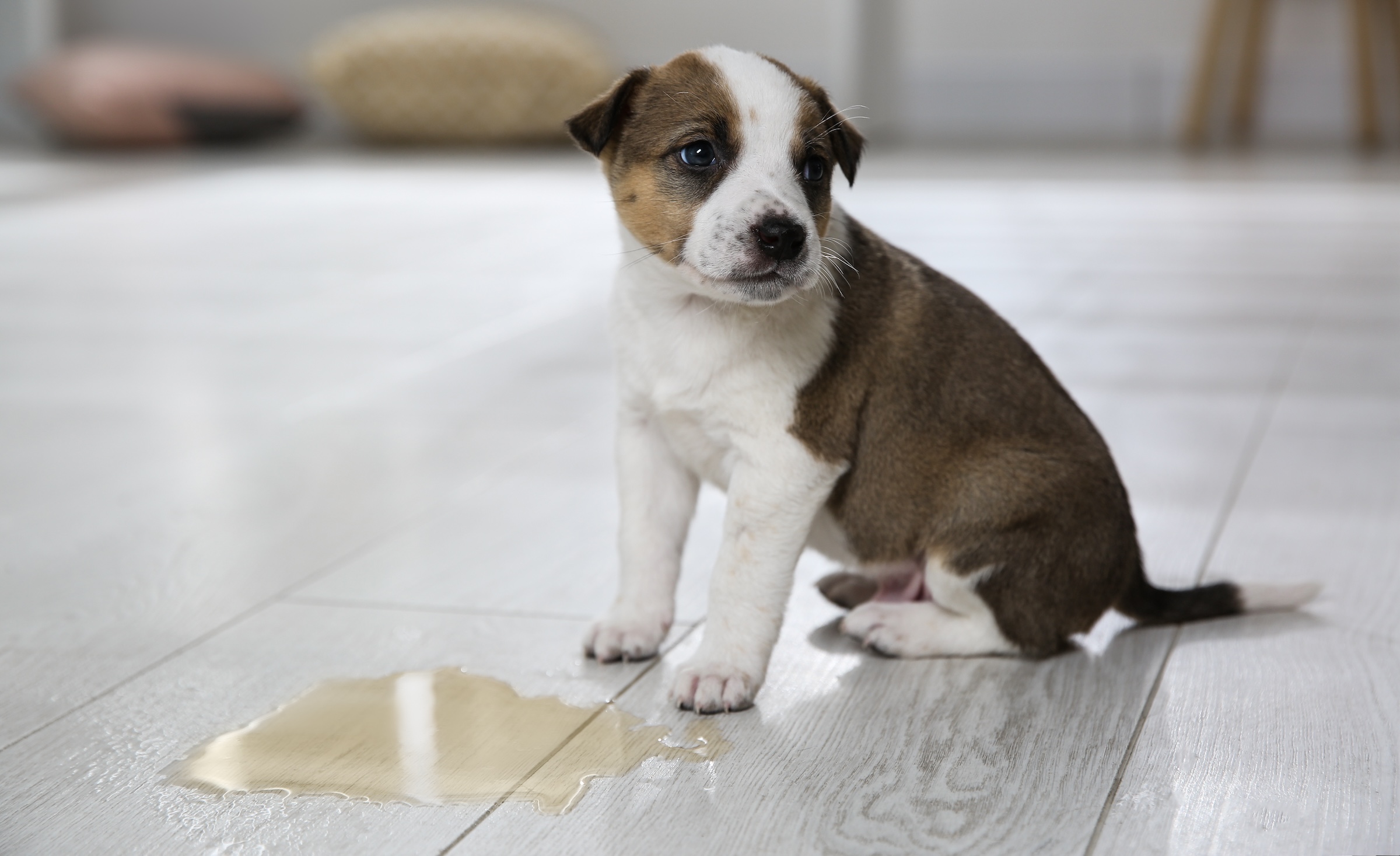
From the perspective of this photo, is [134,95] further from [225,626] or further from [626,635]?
[626,635]

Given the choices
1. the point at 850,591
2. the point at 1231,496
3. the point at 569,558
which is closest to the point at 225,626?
the point at 569,558

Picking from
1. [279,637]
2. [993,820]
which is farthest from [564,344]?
[993,820]

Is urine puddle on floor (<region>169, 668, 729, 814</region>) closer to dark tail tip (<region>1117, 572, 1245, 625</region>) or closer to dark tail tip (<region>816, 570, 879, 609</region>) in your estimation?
dark tail tip (<region>816, 570, 879, 609</region>)

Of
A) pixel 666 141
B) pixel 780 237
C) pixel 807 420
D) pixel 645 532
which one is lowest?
pixel 645 532

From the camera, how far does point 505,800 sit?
165cm

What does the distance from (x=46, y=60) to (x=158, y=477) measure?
772cm

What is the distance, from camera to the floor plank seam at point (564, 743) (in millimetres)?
1569

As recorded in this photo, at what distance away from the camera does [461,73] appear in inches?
380

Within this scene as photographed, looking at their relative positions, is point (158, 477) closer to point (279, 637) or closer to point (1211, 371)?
point (279, 637)

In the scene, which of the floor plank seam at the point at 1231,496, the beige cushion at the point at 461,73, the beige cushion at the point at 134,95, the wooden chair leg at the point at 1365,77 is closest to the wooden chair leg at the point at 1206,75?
the wooden chair leg at the point at 1365,77

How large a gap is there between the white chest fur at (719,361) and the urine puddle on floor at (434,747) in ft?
1.23

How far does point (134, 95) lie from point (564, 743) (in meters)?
8.70

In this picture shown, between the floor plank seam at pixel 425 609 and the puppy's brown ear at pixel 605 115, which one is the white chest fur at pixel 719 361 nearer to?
the puppy's brown ear at pixel 605 115

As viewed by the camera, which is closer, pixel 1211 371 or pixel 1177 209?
pixel 1211 371
